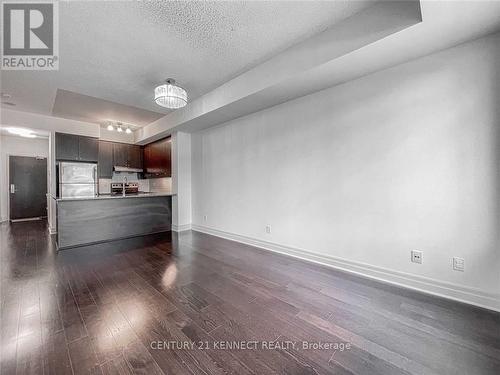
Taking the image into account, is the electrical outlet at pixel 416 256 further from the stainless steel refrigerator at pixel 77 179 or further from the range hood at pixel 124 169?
the range hood at pixel 124 169

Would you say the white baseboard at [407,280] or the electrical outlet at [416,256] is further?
the electrical outlet at [416,256]

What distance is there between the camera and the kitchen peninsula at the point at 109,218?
12.0 feet

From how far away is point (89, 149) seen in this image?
5387 millimetres

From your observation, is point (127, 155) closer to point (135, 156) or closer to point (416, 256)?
point (135, 156)

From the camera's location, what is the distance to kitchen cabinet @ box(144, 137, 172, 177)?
549 cm

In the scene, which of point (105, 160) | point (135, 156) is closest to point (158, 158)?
point (135, 156)

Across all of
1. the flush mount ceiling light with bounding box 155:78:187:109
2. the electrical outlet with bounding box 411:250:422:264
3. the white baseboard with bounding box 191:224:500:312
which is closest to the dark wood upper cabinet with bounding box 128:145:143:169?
the flush mount ceiling light with bounding box 155:78:187:109

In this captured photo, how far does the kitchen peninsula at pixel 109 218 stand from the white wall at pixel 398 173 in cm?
274

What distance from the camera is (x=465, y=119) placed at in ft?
6.47

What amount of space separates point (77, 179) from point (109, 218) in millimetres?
2009

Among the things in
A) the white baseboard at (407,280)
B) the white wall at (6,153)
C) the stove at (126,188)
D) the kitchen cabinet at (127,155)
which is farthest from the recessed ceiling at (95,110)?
the white baseboard at (407,280)

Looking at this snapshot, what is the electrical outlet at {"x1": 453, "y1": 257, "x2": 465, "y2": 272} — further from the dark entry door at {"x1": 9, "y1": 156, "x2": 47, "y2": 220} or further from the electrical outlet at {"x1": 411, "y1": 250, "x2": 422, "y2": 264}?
the dark entry door at {"x1": 9, "y1": 156, "x2": 47, "y2": 220}

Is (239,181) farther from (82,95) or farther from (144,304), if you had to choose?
(82,95)

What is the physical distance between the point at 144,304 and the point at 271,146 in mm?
2832
